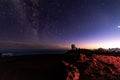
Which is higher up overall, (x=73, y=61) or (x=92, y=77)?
(x=73, y=61)

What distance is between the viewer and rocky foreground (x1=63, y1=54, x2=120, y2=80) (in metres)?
20.8

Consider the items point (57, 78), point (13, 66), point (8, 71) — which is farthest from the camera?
point (13, 66)

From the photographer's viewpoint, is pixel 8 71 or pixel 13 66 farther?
pixel 13 66

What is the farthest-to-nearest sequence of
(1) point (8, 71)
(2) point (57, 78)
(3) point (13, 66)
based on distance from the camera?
(3) point (13, 66), (1) point (8, 71), (2) point (57, 78)

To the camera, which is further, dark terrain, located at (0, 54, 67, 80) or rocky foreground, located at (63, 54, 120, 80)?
rocky foreground, located at (63, 54, 120, 80)

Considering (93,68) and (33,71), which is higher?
(93,68)

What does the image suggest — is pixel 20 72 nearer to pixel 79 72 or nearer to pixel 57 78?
pixel 57 78

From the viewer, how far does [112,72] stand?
2300 cm

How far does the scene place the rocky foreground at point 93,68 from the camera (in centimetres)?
2080

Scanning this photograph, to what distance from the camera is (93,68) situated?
22.8m

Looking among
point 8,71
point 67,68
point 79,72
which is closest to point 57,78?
point 67,68

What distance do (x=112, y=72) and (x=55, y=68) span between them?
727cm

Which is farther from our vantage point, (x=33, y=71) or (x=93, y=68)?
(x=93, y=68)

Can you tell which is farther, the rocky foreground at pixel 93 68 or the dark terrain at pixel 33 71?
the rocky foreground at pixel 93 68
